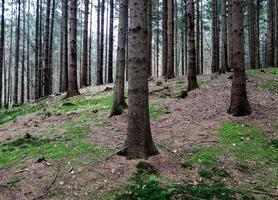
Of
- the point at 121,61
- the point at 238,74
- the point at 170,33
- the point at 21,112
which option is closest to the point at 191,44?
the point at 121,61

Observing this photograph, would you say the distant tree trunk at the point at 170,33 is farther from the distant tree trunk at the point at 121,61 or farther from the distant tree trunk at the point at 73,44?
the distant tree trunk at the point at 121,61

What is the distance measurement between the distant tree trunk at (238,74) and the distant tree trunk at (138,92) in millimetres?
3591

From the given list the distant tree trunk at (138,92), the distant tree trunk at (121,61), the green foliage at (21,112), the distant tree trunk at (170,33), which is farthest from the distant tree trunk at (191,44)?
the green foliage at (21,112)

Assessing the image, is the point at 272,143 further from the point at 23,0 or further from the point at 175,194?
the point at 23,0

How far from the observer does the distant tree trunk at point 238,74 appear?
10.6 meters

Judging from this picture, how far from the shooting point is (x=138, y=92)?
8.11 m

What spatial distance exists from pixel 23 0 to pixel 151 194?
34.7 m

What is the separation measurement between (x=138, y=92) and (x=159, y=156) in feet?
4.88

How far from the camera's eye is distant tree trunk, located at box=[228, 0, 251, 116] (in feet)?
34.9

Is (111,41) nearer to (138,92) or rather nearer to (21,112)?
(21,112)

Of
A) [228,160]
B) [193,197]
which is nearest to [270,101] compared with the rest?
[228,160]

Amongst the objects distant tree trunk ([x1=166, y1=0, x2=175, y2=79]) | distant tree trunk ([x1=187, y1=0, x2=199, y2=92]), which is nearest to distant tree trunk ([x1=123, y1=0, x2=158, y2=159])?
distant tree trunk ([x1=187, y1=0, x2=199, y2=92])

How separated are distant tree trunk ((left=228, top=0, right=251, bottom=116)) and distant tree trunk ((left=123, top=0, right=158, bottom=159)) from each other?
11.8ft

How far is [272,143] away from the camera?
898 cm
